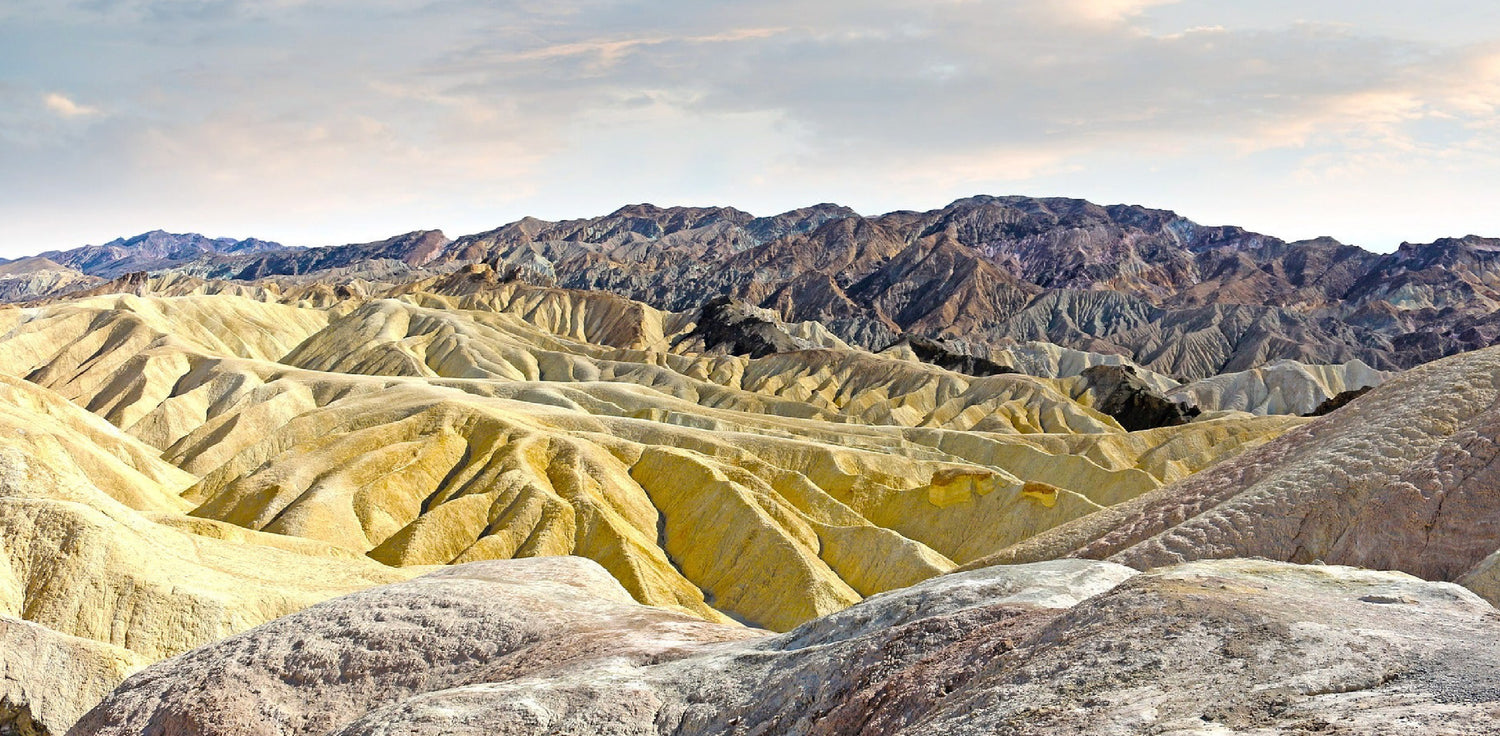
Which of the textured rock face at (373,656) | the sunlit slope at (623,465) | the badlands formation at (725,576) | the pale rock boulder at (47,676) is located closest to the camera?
the badlands formation at (725,576)

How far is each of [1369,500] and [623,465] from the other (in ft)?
223

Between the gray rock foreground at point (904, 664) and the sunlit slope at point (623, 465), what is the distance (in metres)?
35.6

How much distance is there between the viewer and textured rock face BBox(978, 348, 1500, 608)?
44.6 feet

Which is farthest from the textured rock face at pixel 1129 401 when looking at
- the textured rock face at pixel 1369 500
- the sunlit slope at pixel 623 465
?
the textured rock face at pixel 1369 500

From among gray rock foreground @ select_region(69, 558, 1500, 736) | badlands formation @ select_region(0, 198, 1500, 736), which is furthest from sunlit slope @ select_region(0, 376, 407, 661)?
gray rock foreground @ select_region(69, 558, 1500, 736)

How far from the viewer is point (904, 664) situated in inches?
474

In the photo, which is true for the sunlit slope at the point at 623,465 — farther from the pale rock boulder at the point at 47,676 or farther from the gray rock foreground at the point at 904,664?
the gray rock foreground at the point at 904,664

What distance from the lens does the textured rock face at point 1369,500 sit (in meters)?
13.6

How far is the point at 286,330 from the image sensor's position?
16812 cm

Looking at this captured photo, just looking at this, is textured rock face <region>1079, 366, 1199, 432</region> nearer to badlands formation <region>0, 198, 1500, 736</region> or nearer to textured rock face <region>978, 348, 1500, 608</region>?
badlands formation <region>0, 198, 1500, 736</region>

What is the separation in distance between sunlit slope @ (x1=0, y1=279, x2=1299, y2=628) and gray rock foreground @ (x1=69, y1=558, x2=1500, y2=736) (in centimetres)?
3556

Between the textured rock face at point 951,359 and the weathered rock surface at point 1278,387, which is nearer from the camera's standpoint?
the weathered rock surface at point 1278,387

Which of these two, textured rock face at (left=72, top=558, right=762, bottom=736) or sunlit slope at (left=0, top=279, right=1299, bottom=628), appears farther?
sunlit slope at (left=0, top=279, right=1299, bottom=628)

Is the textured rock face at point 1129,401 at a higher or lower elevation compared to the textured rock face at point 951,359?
lower
